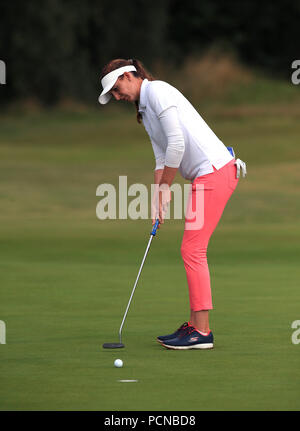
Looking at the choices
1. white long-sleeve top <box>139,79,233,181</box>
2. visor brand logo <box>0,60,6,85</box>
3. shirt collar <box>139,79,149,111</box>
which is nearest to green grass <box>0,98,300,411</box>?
white long-sleeve top <box>139,79,233,181</box>

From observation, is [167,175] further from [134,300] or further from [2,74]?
[2,74]

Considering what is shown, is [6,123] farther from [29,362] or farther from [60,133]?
[29,362]

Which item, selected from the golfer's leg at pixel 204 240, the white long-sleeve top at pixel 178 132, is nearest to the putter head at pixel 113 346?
the golfer's leg at pixel 204 240

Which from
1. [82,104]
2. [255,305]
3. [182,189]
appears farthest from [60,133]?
[255,305]

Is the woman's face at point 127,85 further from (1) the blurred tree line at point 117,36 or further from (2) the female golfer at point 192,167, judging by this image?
(1) the blurred tree line at point 117,36

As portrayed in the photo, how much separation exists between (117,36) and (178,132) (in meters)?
36.4

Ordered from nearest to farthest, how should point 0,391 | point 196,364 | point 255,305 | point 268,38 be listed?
point 0,391 → point 196,364 → point 255,305 → point 268,38

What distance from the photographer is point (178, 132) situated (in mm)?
6301

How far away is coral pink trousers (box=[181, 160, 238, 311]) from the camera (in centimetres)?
650

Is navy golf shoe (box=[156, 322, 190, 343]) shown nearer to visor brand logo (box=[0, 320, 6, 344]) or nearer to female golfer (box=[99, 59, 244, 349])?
female golfer (box=[99, 59, 244, 349])

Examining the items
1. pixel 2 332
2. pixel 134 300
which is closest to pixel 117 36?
pixel 134 300

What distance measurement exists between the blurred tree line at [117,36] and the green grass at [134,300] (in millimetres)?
13904

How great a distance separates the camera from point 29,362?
5.96 metres

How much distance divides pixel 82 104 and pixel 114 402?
1326 inches
